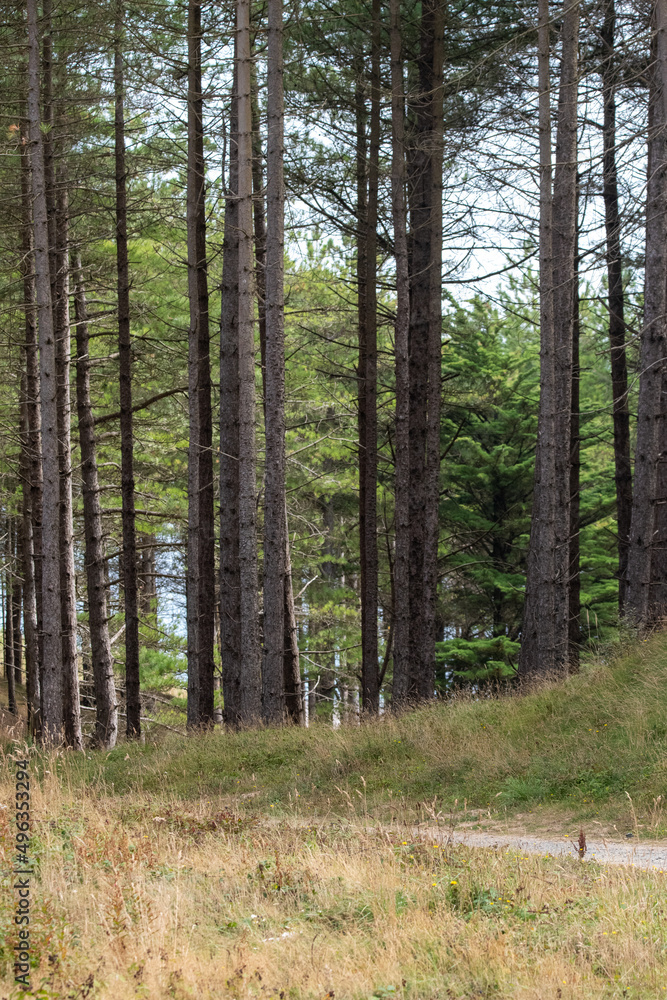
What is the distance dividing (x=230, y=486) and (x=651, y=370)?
22.7 feet

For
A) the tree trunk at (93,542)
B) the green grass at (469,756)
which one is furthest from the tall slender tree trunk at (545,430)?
the tree trunk at (93,542)

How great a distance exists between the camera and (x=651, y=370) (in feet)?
39.3

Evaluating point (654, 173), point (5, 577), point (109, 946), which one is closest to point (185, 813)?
point (109, 946)

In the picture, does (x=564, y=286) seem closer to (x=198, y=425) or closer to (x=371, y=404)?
(x=371, y=404)

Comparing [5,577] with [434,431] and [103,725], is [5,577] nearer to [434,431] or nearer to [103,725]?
[103,725]

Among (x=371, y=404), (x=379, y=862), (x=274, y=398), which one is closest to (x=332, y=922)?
(x=379, y=862)

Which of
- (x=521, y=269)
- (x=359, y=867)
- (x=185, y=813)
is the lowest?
(x=185, y=813)

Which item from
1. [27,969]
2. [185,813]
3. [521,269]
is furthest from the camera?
[521,269]

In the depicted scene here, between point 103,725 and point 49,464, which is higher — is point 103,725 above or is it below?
below

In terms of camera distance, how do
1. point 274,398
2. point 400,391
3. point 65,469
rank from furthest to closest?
point 65,469
point 400,391
point 274,398

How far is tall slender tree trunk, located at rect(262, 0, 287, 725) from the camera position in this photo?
39.8 feet

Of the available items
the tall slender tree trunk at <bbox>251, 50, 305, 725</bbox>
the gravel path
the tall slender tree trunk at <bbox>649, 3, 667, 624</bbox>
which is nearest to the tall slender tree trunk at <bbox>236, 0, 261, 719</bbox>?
the tall slender tree trunk at <bbox>251, 50, 305, 725</bbox>

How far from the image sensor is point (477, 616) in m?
19.5

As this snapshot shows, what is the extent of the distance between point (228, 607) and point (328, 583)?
9.28 m
